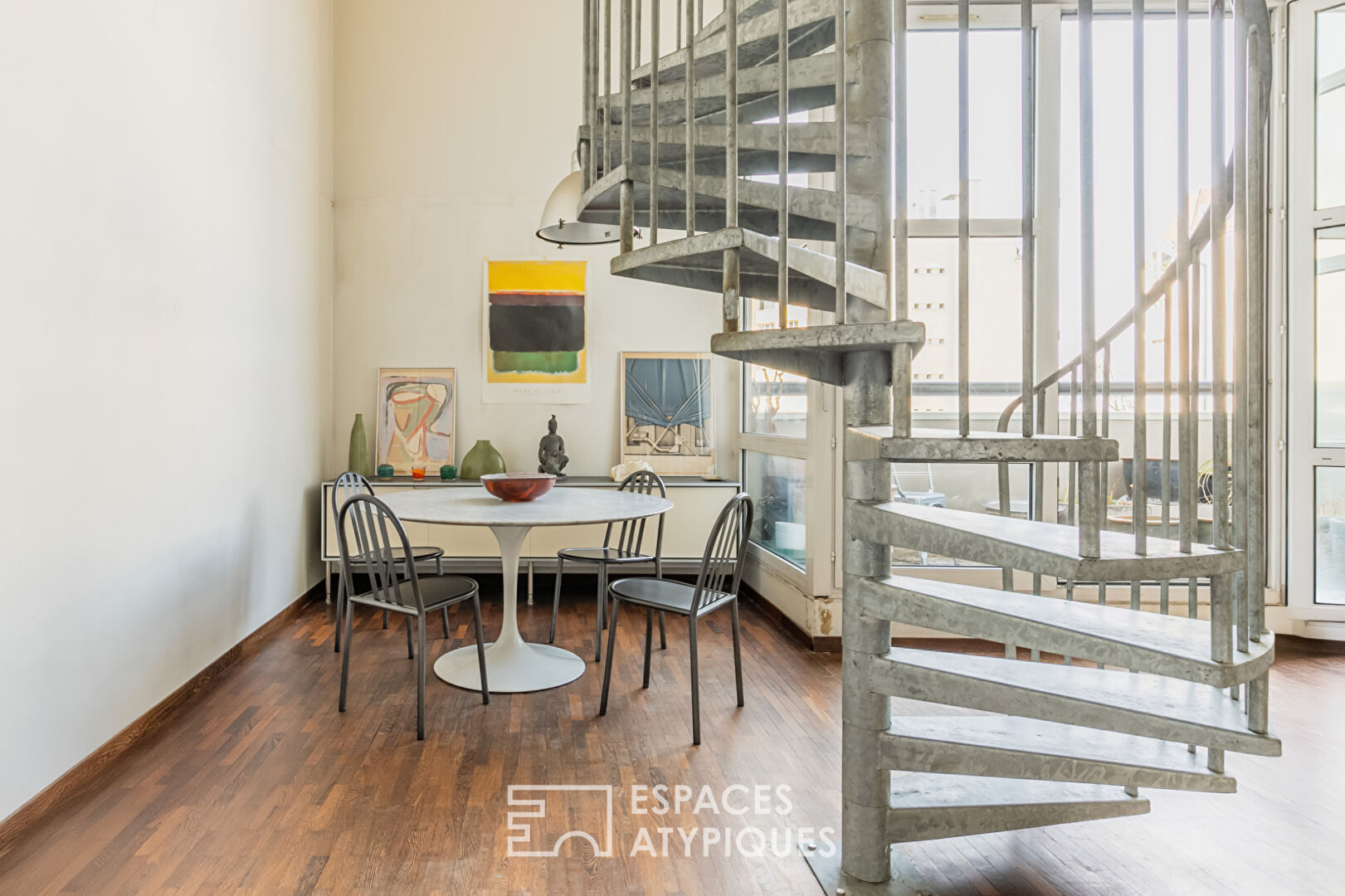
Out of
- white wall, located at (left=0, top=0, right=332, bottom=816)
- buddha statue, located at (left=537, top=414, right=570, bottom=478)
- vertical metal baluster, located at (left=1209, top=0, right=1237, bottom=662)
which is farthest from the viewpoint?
buddha statue, located at (left=537, top=414, right=570, bottom=478)

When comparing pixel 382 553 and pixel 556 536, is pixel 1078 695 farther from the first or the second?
pixel 556 536

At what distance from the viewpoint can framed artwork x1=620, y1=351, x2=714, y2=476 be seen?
5.37 meters

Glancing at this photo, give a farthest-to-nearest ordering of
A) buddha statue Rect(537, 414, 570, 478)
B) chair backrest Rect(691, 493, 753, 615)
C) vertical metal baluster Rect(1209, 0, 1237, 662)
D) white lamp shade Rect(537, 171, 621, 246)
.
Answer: buddha statue Rect(537, 414, 570, 478), white lamp shade Rect(537, 171, 621, 246), chair backrest Rect(691, 493, 753, 615), vertical metal baluster Rect(1209, 0, 1237, 662)

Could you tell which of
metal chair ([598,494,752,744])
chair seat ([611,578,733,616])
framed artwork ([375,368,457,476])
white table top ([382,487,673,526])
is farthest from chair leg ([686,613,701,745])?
framed artwork ([375,368,457,476])

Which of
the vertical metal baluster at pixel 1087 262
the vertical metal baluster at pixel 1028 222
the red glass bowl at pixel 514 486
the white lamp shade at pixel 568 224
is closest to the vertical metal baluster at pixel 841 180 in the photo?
the vertical metal baluster at pixel 1028 222

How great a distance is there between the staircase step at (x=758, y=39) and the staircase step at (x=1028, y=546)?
4.46 feet

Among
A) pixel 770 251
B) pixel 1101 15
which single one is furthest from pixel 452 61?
pixel 770 251

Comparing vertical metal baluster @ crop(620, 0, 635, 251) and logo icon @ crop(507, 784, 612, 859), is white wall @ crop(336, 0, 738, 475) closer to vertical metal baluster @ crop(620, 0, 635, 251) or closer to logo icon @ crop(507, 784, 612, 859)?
vertical metal baluster @ crop(620, 0, 635, 251)

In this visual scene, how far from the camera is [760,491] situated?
5.05m

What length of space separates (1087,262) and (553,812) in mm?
2027

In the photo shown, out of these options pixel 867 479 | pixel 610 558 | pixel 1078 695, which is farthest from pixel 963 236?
pixel 610 558

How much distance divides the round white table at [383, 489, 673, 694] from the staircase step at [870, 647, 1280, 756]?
1441 millimetres

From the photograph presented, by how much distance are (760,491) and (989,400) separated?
153 cm

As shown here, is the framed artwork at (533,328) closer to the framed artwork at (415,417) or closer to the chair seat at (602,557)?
the framed artwork at (415,417)
